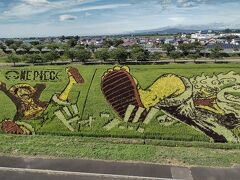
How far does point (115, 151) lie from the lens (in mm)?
17219

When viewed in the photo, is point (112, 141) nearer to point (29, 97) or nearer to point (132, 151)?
point (132, 151)

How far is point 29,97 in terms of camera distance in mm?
21125

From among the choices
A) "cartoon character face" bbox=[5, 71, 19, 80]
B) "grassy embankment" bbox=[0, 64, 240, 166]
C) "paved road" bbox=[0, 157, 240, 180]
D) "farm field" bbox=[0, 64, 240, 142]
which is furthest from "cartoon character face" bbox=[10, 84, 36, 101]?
"paved road" bbox=[0, 157, 240, 180]

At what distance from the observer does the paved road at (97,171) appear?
48.9 feet

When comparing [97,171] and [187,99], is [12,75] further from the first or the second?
[187,99]

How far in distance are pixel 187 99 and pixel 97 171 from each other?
6.87m

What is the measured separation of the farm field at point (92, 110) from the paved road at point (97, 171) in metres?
3.19

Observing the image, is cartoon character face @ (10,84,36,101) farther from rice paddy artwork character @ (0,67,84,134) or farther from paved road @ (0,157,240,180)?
paved road @ (0,157,240,180)

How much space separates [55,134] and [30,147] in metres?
1.99

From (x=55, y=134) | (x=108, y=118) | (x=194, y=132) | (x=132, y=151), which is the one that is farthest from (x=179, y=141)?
(x=55, y=134)

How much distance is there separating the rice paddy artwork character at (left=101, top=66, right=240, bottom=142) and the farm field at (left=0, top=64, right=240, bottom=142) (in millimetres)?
148

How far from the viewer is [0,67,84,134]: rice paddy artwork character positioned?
20.2 m

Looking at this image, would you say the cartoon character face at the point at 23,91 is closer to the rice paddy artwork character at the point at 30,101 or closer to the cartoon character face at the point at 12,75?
the rice paddy artwork character at the point at 30,101

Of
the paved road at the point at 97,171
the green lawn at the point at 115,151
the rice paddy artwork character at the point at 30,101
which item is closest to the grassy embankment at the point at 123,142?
the green lawn at the point at 115,151
